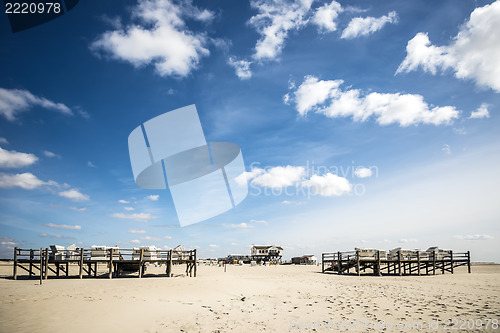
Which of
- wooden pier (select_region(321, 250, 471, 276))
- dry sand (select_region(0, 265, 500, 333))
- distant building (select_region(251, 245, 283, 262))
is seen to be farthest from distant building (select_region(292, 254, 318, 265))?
dry sand (select_region(0, 265, 500, 333))

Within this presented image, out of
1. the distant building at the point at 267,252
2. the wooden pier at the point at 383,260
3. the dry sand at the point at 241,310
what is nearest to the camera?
the dry sand at the point at 241,310

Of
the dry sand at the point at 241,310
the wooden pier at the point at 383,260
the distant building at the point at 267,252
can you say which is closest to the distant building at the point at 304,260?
the distant building at the point at 267,252

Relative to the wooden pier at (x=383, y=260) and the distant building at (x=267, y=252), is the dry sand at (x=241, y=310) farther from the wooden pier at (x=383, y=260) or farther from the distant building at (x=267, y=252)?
the distant building at (x=267, y=252)

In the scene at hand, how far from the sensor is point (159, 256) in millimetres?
23016

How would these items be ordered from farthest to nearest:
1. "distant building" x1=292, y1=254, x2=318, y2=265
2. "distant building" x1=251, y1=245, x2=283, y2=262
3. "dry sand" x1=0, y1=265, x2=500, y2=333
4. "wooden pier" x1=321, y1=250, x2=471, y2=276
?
"distant building" x1=251, y1=245, x2=283, y2=262, "distant building" x1=292, y1=254, x2=318, y2=265, "wooden pier" x1=321, y1=250, x2=471, y2=276, "dry sand" x1=0, y1=265, x2=500, y2=333

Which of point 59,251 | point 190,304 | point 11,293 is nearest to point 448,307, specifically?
point 190,304

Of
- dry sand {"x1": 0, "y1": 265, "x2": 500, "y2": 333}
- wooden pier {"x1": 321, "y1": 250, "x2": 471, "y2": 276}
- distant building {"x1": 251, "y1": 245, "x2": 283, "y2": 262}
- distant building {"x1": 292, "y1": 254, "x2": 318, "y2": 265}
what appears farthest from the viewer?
distant building {"x1": 251, "y1": 245, "x2": 283, "y2": 262}

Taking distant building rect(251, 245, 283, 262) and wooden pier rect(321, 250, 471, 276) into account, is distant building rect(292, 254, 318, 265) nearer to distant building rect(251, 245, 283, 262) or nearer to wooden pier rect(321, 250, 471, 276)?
distant building rect(251, 245, 283, 262)

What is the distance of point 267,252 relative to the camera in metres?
81.6

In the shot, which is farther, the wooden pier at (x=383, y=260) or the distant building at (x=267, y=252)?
the distant building at (x=267, y=252)

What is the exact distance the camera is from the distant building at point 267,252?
7975cm

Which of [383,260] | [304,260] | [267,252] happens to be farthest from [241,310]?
[267,252]

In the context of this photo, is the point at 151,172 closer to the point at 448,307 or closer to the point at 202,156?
the point at 202,156

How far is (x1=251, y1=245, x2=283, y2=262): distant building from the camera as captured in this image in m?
79.8
